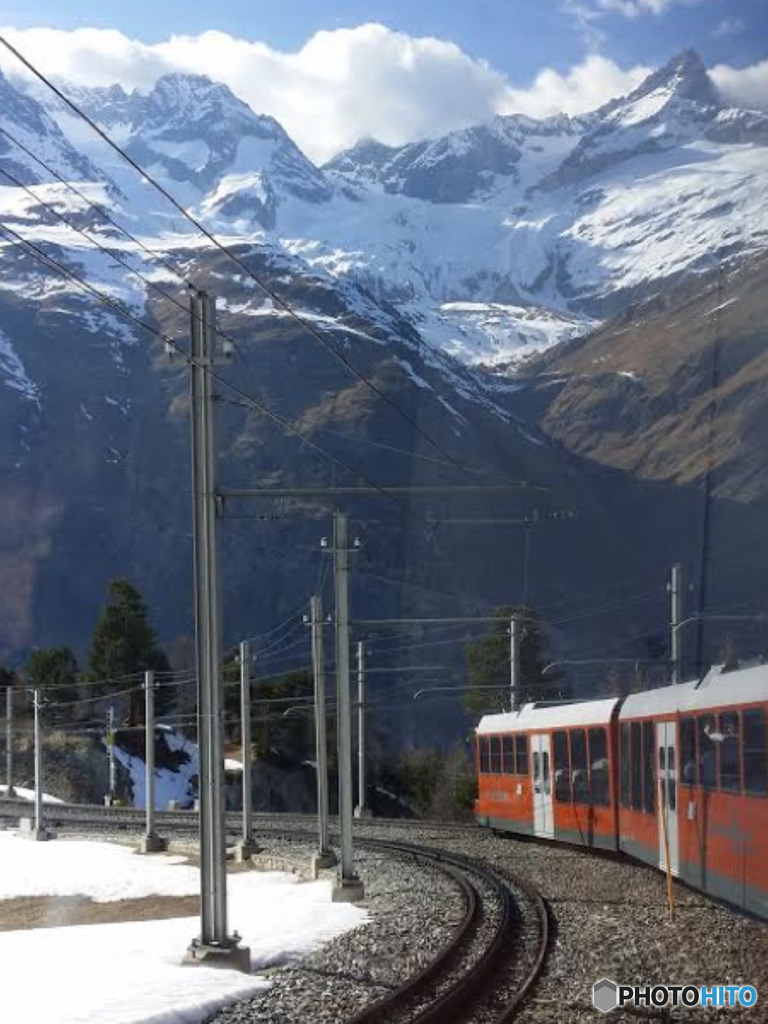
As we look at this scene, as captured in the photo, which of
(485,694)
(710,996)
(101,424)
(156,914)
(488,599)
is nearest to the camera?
(710,996)

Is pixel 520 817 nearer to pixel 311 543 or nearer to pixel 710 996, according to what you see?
pixel 710 996

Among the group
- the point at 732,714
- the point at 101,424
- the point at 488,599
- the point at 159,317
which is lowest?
the point at 732,714

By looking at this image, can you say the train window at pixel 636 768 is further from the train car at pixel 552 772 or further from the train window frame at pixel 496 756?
the train window frame at pixel 496 756

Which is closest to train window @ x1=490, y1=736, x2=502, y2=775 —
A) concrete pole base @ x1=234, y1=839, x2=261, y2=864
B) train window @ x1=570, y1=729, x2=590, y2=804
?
concrete pole base @ x1=234, y1=839, x2=261, y2=864

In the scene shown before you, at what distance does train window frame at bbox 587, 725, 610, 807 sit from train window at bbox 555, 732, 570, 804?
170 cm

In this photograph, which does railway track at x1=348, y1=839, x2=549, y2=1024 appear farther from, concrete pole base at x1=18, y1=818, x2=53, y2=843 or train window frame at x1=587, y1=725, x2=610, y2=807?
concrete pole base at x1=18, y1=818, x2=53, y2=843

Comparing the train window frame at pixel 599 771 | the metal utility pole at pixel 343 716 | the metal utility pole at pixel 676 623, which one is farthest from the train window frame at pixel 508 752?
the metal utility pole at pixel 343 716

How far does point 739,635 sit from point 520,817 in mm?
34316

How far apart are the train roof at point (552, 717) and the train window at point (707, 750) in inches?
292

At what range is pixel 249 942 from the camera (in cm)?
1892

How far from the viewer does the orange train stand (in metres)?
16.0

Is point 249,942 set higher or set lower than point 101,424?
lower

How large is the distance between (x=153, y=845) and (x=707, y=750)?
28.3 m

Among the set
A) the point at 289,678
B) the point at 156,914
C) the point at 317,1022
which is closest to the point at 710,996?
the point at 317,1022
